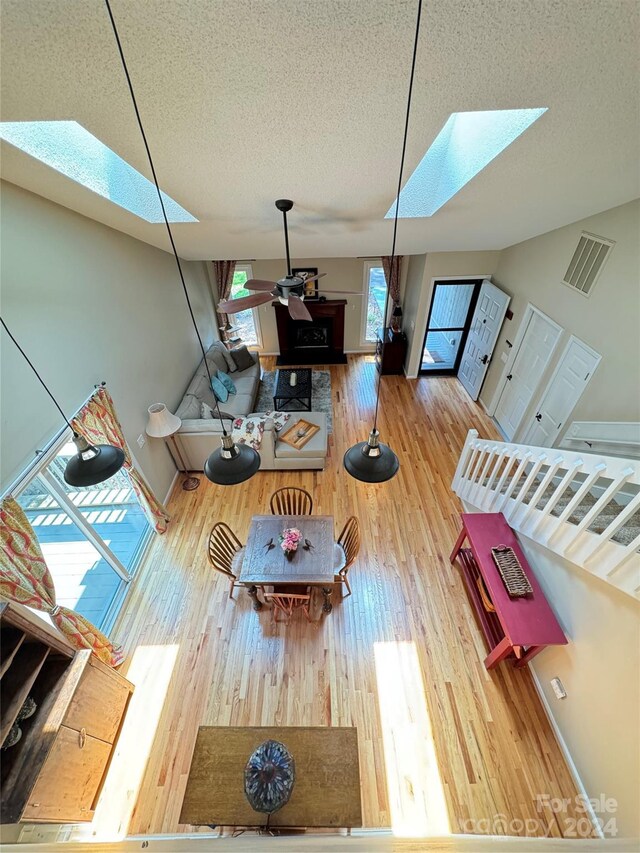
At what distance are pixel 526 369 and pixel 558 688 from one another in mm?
3660

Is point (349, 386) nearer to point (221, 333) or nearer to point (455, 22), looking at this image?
point (221, 333)

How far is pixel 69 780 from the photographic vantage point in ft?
7.14

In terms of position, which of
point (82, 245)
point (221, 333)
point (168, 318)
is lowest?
point (82, 245)

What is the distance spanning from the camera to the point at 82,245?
120 inches

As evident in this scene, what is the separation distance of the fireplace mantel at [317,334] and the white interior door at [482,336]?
248cm

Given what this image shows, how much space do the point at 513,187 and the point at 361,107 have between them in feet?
4.95

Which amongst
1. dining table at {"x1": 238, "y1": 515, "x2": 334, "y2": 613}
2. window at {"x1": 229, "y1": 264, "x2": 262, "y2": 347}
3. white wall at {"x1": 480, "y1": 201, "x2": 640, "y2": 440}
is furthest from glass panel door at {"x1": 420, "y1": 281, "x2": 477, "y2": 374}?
dining table at {"x1": 238, "y1": 515, "x2": 334, "y2": 613}

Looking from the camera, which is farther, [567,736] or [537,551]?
[537,551]

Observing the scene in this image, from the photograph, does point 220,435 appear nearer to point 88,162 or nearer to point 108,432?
point 108,432

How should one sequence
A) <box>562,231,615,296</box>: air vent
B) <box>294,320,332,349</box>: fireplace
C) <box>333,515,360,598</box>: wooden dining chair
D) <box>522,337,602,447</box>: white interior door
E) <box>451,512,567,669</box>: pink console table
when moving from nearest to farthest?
1. <box>451,512,567,669</box>: pink console table
2. <box>333,515,360,598</box>: wooden dining chair
3. <box>562,231,615,296</box>: air vent
4. <box>522,337,602,447</box>: white interior door
5. <box>294,320,332,349</box>: fireplace

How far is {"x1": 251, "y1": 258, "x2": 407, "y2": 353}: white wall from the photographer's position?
650 centimetres

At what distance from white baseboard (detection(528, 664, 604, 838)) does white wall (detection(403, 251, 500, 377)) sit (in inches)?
195

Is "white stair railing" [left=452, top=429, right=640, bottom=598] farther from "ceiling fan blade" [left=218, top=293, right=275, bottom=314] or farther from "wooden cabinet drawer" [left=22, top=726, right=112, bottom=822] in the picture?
"wooden cabinet drawer" [left=22, top=726, right=112, bottom=822]

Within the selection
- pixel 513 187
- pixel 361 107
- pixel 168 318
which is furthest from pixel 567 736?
pixel 168 318
